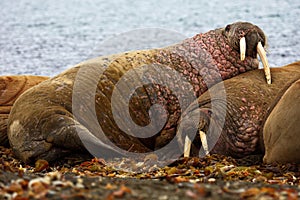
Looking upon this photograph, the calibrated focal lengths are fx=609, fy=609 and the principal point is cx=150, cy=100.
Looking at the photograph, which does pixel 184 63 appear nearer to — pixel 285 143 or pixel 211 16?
pixel 285 143

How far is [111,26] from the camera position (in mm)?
15945

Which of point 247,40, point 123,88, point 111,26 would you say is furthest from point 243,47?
point 111,26

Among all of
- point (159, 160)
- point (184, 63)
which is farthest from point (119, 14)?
point (159, 160)

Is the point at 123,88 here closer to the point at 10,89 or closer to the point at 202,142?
the point at 202,142

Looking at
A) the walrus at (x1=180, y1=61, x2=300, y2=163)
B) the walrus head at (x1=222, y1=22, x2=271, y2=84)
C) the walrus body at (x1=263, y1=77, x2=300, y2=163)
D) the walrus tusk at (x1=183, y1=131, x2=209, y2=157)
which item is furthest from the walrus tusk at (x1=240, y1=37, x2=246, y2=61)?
the walrus body at (x1=263, y1=77, x2=300, y2=163)

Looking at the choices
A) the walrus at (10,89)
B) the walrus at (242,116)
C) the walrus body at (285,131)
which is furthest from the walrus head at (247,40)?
the walrus at (10,89)

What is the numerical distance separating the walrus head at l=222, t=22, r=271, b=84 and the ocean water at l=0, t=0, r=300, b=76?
40cm

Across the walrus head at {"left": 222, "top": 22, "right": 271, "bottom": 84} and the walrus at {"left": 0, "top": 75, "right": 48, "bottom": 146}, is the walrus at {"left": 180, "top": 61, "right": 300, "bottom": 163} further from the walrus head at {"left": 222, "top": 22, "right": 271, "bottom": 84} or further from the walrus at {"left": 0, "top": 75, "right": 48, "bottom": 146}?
the walrus at {"left": 0, "top": 75, "right": 48, "bottom": 146}

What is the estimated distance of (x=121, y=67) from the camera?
20.8 feet

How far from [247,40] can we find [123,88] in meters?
1.61

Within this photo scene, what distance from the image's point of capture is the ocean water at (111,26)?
32.7 feet

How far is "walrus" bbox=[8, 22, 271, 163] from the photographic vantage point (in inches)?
211

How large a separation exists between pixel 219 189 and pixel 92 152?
2318 millimetres

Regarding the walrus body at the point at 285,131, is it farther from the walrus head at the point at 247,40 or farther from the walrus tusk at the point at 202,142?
the walrus head at the point at 247,40
